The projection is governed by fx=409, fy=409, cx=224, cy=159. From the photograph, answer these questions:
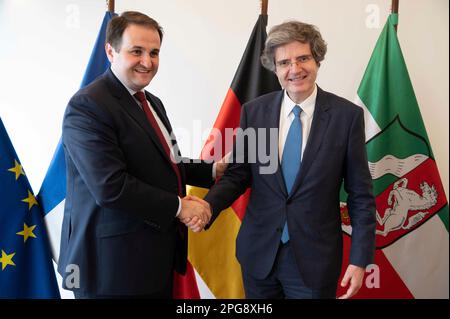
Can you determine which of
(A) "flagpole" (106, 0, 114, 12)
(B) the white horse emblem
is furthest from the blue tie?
(A) "flagpole" (106, 0, 114, 12)

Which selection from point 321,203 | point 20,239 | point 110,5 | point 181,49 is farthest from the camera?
point 181,49

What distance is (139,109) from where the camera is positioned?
1.58 m

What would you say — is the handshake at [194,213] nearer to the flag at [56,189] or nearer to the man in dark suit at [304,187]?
the man in dark suit at [304,187]

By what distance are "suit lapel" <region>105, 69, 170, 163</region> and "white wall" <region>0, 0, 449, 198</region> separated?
3.60 feet

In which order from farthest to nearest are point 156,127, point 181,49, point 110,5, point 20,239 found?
point 181,49 < point 110,5 < point 20,239 < point 156,127

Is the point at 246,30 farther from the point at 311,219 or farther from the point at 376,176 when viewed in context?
the point at 311,219

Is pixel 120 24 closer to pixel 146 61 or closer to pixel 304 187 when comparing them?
pixel 146 61

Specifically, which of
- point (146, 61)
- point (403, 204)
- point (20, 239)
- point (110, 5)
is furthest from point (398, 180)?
point (20, 239)

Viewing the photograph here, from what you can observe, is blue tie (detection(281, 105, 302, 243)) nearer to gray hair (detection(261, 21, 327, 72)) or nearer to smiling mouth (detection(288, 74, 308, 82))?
smiling mouth (detection(288, 74, 308, 82))

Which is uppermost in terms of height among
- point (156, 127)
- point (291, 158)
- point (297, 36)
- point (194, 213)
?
point (297, 36)

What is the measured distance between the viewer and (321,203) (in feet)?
5.03

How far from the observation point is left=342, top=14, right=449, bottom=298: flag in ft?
7.71

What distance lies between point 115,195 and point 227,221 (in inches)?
42.0

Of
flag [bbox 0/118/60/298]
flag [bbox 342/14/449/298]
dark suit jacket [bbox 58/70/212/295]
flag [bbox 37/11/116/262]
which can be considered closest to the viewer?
dark suit jacket [bbox 58/70/212/295]
